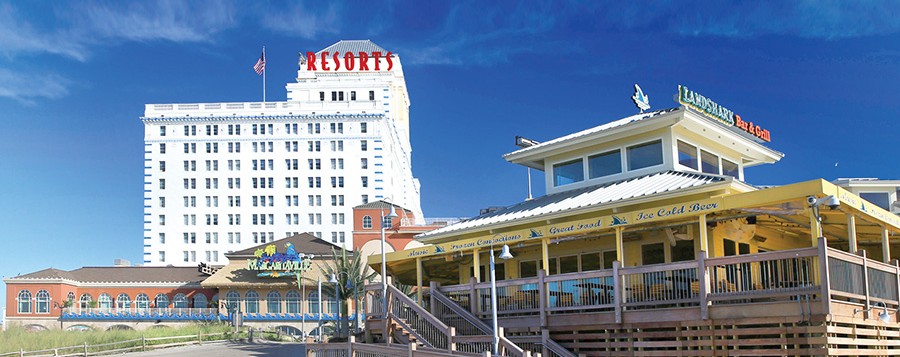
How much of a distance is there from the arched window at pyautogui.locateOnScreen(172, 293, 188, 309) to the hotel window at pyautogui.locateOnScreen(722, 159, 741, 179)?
196 ft

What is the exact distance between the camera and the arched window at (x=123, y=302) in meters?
80.1

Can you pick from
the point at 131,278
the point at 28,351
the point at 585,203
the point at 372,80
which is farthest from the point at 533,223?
the point at 372,80

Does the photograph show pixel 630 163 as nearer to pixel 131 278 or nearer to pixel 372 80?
pixel 131 278

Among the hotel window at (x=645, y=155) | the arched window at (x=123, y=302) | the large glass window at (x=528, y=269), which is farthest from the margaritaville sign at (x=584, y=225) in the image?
the arched window at (x=123, y=302)

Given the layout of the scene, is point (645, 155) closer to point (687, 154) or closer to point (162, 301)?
point (687, 154)

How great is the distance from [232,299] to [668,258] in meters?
57.5

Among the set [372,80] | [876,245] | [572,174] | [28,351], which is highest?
[372,80]

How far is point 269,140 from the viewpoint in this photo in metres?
109

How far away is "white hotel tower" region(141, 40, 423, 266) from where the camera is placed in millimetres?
107812

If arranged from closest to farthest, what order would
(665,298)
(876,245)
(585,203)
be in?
(665,298)
(585,203)
(876,245)

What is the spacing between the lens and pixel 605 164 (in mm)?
29047

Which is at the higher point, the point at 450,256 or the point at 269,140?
the point at 269,140

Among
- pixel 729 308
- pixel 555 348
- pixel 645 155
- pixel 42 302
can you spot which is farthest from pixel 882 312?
pixel 42 302

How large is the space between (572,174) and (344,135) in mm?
80170
